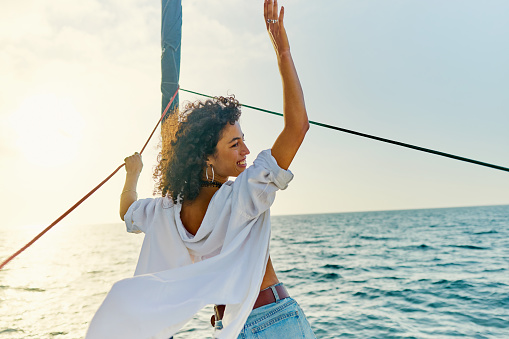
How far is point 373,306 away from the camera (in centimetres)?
1057

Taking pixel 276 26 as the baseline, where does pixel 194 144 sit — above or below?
below

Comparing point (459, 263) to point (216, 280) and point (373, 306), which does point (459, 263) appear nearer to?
point (373, 306)

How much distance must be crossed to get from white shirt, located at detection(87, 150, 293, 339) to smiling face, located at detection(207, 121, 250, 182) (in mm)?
97

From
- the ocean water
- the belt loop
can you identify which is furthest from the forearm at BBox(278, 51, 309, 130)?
the ocean water

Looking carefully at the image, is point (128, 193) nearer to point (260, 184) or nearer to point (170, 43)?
point (260, 184)

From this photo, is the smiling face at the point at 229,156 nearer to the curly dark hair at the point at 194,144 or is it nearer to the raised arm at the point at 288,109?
the curly dark hair at the point at 194,144

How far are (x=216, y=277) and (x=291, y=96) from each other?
24.4 inches

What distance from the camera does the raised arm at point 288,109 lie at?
4.95 ft

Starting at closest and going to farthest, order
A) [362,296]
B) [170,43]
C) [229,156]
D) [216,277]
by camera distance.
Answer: [216,277] < [229,156] < [170,43] < [362,296]

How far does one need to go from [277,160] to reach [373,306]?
9.87m

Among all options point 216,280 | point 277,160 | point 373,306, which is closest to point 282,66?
point 277,160

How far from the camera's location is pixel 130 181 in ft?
6.89

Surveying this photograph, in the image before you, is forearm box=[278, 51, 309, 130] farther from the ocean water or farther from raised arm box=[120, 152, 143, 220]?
the ocean water

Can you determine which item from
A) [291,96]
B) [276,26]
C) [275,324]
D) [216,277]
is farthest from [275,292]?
[276,26]
